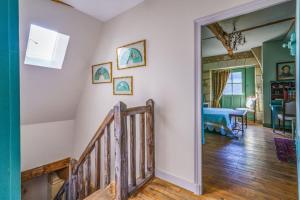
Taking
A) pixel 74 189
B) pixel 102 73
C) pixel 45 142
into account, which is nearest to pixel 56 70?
pixel 102 73

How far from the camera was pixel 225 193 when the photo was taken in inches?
76.5

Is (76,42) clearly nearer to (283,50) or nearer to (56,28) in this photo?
(56,28)

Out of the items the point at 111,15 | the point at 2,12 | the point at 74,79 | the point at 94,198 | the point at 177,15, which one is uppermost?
the point at 111,15

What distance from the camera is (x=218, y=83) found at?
738 cm

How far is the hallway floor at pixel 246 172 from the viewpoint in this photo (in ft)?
6.38

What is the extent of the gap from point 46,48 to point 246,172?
391 centimetres

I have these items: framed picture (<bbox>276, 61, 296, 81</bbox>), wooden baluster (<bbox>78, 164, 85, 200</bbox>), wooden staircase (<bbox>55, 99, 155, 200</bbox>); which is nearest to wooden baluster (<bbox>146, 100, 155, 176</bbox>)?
wooden staircase (<bbox>55, 99, 155, 200</bbox>)

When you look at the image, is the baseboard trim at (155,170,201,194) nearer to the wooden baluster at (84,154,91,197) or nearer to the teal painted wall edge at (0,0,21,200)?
the wooden baluster at (84,154,91,197)

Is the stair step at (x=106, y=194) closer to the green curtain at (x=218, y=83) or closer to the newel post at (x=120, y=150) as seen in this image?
the newel post at (x=120, y=150)

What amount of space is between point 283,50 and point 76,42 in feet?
18.8

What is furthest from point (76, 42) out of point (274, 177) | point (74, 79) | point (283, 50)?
point (283, 50)

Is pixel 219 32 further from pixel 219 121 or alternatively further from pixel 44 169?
pixel 44 169

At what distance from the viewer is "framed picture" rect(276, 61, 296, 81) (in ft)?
15.9

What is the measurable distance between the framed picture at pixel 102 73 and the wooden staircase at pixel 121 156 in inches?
44.6
